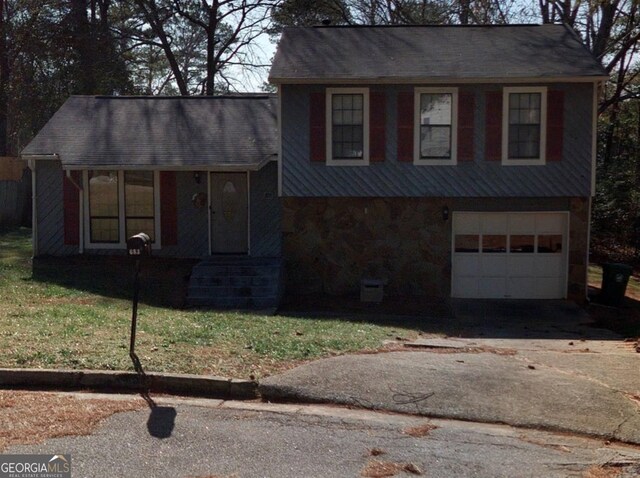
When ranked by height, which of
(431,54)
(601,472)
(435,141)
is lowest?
(601,472)

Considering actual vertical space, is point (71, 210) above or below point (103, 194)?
below

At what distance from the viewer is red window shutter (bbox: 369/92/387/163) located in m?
17.5

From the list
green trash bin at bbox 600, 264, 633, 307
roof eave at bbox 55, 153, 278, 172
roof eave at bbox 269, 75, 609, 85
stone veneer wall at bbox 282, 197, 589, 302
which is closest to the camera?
roof eave at bbox 269, 75, 609, 85

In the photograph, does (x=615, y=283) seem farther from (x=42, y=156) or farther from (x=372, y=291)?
(x=42, y=156)

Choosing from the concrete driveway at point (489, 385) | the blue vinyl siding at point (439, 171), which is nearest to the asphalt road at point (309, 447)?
the concrete driveway at point (489, 385)

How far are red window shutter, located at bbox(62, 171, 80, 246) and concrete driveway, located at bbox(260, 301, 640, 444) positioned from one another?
11.3m

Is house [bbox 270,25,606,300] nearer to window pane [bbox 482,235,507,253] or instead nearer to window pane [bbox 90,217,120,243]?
window pane [bbox 482,235,507,253]

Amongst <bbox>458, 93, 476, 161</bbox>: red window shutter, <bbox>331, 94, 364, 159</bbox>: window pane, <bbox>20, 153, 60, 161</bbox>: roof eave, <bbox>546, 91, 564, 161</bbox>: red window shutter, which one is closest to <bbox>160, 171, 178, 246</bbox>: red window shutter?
<bbox>20, 153, 60, 161</bbox>: roof eave

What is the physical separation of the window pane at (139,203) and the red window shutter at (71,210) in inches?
50.7

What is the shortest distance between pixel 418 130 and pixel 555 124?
127 inches

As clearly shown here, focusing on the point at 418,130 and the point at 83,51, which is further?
the point at 83,51

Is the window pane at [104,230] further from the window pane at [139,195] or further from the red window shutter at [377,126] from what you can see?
the red window shutter at [377,126]

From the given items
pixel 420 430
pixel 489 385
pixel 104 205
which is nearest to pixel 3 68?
pixel 104 205

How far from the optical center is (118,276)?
17.2m
